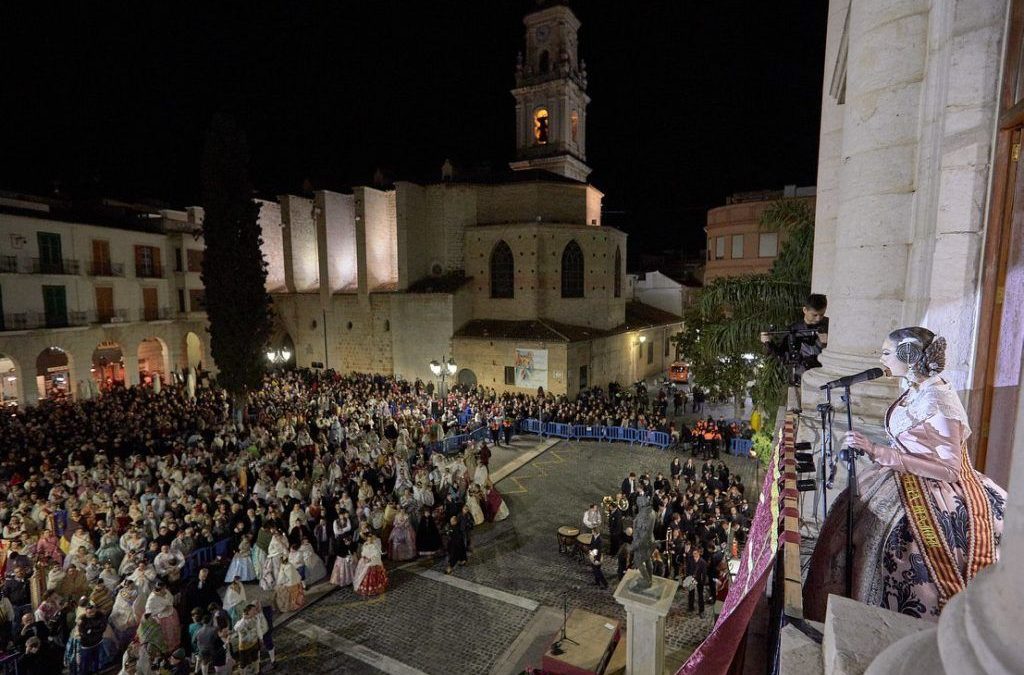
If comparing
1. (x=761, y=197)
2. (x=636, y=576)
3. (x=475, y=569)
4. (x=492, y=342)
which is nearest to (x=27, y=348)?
(x=492, y=342)

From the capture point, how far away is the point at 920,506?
2.38 m

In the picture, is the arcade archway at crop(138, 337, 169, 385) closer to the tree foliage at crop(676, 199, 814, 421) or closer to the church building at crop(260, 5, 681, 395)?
the church building at crop(260, 5, 681, 395)

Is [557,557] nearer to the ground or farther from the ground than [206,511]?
nearer to the ground

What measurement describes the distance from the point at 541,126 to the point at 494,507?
101 ft

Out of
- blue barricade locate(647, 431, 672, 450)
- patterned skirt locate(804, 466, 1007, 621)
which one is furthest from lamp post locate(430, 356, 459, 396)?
patterned skirt locate(804, 466, 1007, 621)

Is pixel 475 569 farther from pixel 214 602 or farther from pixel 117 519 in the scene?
pixel 117 519

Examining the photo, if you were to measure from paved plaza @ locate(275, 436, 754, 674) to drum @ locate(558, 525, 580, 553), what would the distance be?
0.71ft

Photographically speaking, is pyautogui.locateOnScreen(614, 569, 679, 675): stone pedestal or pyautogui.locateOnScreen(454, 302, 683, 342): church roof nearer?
pyautogui.locateOnScreen(614, 569, 679, 675): stone pedestal

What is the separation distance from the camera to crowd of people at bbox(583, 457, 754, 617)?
8906mm

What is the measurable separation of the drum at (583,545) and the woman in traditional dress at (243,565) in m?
6.35

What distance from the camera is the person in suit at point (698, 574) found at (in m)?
8.71

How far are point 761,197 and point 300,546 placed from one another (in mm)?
33909

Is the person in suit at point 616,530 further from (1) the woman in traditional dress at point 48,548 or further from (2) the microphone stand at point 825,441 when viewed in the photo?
(1) the woman in traditional dress at point 48,548

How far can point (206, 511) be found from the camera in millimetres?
10258
